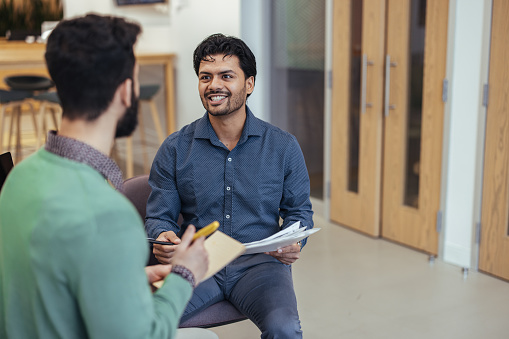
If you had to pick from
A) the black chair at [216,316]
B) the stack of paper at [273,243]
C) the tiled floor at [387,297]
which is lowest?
the tiled floor at [387,297]

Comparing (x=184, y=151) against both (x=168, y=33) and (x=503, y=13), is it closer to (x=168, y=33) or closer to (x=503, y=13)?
(x=503, y=13)

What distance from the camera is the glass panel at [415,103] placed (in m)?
3.57

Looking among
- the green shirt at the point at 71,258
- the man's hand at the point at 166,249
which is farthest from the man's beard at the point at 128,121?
the man's hand at the point at 166,249

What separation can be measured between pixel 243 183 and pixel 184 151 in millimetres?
248

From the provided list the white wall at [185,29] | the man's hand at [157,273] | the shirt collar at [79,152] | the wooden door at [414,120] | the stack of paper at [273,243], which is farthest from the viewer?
the white wall at [185,29]

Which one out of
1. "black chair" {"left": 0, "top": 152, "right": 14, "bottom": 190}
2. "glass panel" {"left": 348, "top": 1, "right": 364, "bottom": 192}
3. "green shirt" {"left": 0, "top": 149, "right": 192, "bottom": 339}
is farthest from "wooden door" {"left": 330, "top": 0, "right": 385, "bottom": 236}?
"green shirt" {"left": 0, "top": 149, "right": 192, "bottom": 339}

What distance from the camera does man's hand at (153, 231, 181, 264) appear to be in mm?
1914

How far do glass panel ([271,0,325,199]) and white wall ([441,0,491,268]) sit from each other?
1.25 metres

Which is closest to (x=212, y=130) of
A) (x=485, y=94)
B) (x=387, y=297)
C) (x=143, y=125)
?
(x=387, y=297)

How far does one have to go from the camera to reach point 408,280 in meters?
3.32

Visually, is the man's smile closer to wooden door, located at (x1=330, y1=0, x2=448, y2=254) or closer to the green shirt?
the green shirt

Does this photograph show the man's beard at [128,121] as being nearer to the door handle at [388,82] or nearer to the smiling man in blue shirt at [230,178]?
the smiling man in blue shirt at [230,178]

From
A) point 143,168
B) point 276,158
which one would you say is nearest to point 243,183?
point 276,158

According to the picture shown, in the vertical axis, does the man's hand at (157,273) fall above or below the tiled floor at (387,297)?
above
